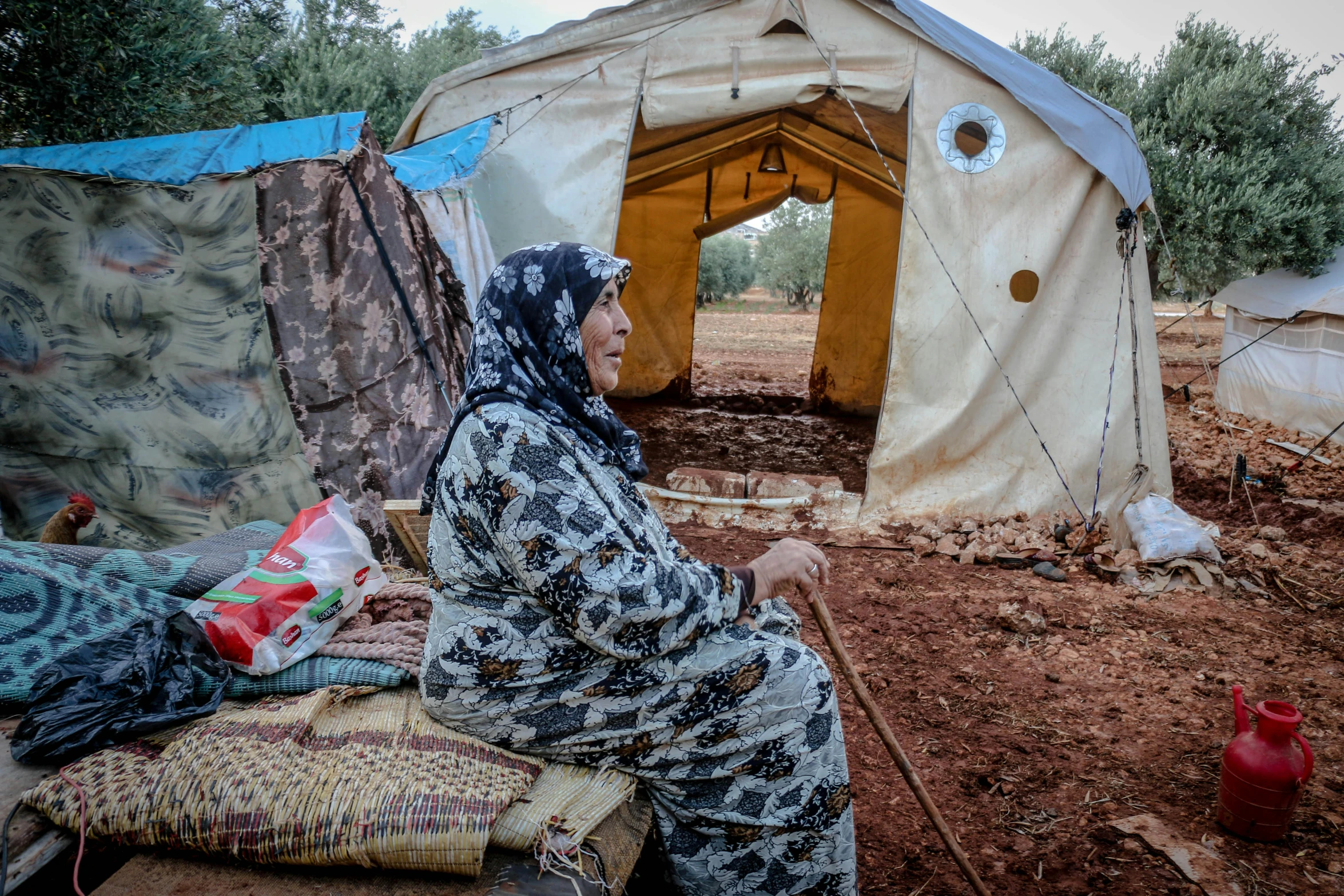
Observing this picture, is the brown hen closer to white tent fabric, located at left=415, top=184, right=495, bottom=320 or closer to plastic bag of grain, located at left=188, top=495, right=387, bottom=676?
plastic bag of grain, located at left=188, top=495, right=387, bottom=676

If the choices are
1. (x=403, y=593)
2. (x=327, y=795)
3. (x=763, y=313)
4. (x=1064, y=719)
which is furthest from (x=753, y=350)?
(x=327, y=795)

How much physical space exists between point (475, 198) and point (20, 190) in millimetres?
2303

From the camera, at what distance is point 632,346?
1000 cm

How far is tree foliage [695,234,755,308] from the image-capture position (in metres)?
27.2

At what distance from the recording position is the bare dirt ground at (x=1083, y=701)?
8.11 feet

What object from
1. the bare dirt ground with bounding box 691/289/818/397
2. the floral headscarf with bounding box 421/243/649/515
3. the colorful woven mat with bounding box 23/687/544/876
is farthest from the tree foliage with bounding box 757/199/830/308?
the colorful woven mat with bounding box 23/687/544/876

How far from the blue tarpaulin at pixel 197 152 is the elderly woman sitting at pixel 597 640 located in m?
2.77

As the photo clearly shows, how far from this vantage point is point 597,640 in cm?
168

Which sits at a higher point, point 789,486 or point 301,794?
point 301,794

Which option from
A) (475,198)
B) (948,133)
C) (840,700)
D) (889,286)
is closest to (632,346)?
(889,286)

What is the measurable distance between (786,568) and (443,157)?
3921 mm

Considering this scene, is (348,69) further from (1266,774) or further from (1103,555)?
(1266,774)

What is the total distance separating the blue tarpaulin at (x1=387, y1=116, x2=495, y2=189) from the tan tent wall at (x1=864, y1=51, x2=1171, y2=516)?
Result: 2651 millimetres

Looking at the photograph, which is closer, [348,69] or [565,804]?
[565,804]
